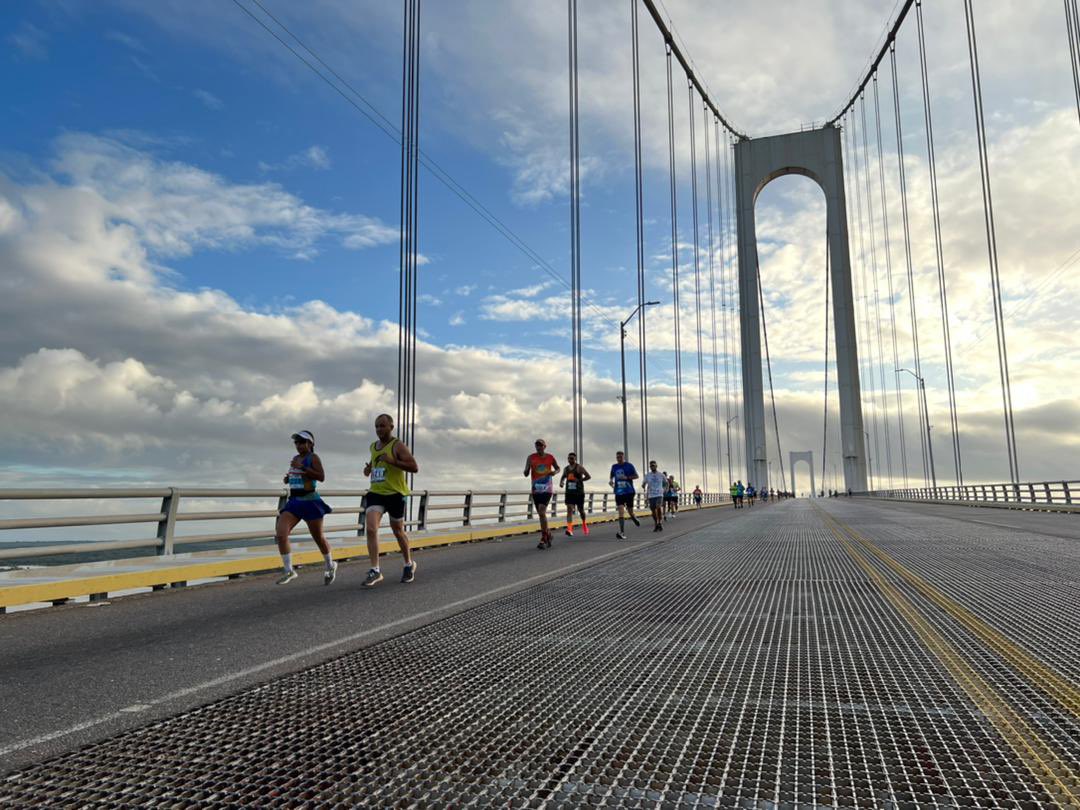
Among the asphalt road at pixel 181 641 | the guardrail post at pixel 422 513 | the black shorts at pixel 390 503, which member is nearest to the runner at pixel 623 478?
the guardrail post at pixel 422 513

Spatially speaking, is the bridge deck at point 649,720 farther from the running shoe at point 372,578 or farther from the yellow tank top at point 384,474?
the yellow tank top at point 384,474

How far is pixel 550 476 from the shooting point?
16250 millimetres

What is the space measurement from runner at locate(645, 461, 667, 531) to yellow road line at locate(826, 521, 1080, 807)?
1465 cm

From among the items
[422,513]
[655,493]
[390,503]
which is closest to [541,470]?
[422,513]

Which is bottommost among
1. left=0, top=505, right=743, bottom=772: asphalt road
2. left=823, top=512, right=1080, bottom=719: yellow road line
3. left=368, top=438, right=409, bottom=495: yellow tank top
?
left=0, top=505, right=743, bottom=772: asphalt road

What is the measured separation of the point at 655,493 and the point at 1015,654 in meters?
15.9

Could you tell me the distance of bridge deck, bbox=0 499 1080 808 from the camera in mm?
2529

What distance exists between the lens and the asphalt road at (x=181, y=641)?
12.2ft

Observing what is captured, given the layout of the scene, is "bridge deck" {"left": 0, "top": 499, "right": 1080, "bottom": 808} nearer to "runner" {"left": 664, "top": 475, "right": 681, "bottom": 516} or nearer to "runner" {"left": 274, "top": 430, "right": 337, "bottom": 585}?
"runner" {"left": 274, "top": 430, "right": 337, "bottom": 585}

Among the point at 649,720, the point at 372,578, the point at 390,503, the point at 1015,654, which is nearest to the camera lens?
the point at 649,720

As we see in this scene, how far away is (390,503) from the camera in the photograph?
29.6 feet

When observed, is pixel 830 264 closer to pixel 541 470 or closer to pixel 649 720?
pixel 541 470

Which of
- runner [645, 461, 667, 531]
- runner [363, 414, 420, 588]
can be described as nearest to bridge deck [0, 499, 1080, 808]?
runner [363, 414, 420, 588]

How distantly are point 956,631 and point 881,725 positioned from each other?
2.35 metres
